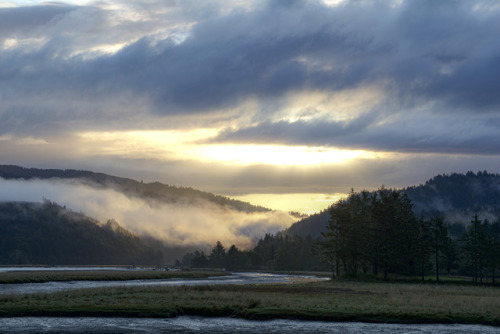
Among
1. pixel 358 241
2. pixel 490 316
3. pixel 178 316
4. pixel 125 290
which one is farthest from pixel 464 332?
pixel 358 241

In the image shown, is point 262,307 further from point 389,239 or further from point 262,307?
point 389,239

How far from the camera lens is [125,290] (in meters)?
78.2

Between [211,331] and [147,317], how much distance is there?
9547 millimetres

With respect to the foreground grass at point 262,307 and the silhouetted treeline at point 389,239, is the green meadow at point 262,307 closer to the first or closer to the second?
the foreground grass at point 262,307

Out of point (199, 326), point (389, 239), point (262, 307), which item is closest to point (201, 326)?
point (199, 326)

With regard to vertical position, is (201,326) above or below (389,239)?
below

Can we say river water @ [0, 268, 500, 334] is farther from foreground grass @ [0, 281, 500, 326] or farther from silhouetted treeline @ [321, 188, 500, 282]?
silhouetted treeline @ [321, 188, 500, 282]

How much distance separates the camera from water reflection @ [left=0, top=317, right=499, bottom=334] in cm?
4528

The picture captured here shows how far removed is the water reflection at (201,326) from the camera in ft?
149

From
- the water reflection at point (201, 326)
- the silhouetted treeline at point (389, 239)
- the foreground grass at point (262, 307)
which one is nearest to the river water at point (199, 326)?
the water reflection at point (201, 326)

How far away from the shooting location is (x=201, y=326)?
48.3 m

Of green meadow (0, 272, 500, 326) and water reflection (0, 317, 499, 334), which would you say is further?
green meadow (0, 272, 500, 326)

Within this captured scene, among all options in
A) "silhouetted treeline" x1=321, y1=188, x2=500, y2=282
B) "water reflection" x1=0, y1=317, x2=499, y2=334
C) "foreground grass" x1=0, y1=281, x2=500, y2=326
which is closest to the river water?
"water reflection" x1=0, y1=317, x2=499, y2=334

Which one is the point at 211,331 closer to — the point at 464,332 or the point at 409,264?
the point at 464,332
